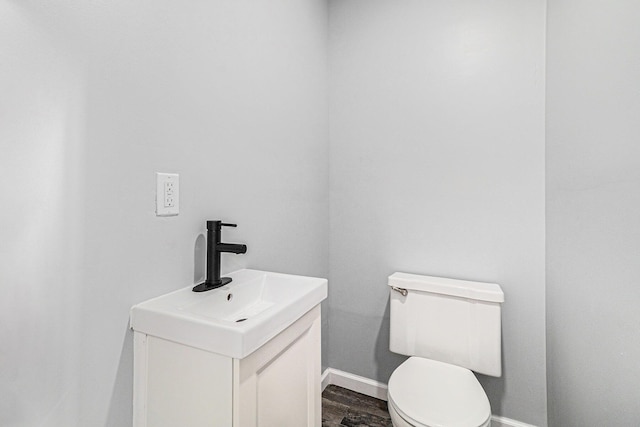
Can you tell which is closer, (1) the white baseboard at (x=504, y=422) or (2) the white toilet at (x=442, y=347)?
(2) the white toilet at (x=442, y=347)

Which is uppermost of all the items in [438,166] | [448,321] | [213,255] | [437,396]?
[438,166]

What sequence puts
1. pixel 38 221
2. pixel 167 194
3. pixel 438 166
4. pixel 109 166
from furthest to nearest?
pixel 438 166 < pixel 167 194 < pixel 109 166 < pixel 38 221

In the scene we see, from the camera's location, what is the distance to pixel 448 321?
150 cm

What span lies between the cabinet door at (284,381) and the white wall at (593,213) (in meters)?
0.90

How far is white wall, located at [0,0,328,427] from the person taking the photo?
65 cm

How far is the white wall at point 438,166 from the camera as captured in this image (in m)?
1.50

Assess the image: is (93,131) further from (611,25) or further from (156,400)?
(611,25)

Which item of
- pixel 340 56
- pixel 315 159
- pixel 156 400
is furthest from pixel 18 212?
pixel 340 56

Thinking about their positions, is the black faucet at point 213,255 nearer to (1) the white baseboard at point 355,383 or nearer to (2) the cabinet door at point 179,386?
(2) the cabinet door at point 179,386

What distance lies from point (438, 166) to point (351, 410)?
1522mm

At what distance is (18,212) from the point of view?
2.09 ft

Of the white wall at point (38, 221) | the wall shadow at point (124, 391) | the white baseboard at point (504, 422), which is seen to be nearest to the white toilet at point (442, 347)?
the white baseboard at point (504, 422)

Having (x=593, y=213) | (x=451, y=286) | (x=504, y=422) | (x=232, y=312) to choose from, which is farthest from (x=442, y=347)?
(x=232, y=312)

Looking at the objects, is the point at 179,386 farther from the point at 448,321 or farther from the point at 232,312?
the point at 448,321
